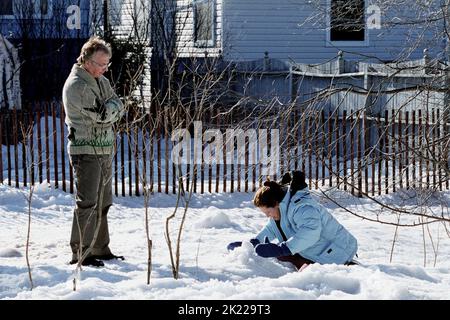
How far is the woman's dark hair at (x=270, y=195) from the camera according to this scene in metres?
6.85

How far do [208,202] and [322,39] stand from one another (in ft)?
38.4

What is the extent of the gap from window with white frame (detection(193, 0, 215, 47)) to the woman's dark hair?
15266 millimetres

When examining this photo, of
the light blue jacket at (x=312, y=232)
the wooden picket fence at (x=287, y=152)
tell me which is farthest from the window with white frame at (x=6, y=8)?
the light blue jacket at (x=312, y=232)

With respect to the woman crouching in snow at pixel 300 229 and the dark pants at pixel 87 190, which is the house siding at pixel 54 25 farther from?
the woman crouching in snow at pixel 300 229

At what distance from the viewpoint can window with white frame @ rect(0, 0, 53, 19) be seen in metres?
21.2

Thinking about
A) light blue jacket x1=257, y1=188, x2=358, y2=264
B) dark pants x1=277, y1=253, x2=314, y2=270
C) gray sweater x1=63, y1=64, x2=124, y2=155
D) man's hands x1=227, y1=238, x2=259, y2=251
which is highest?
gray sweater x1=63, y1=64, x2=124, y2=155

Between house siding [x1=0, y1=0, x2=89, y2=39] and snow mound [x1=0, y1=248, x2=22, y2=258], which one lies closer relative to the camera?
snow mound [x1=0, y1=248, x2=22, y2=258]

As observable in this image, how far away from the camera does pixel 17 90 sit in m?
19.5

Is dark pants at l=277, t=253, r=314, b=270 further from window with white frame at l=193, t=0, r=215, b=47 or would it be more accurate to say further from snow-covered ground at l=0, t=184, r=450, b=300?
window with white frame at l=193, t=0, r=215, b=47

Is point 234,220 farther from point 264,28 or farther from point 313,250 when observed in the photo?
point 264,28

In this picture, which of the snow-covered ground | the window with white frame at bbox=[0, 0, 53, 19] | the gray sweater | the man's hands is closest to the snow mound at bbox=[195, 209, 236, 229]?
the snow-covered ground

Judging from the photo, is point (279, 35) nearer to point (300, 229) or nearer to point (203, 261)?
point (203, 261)
